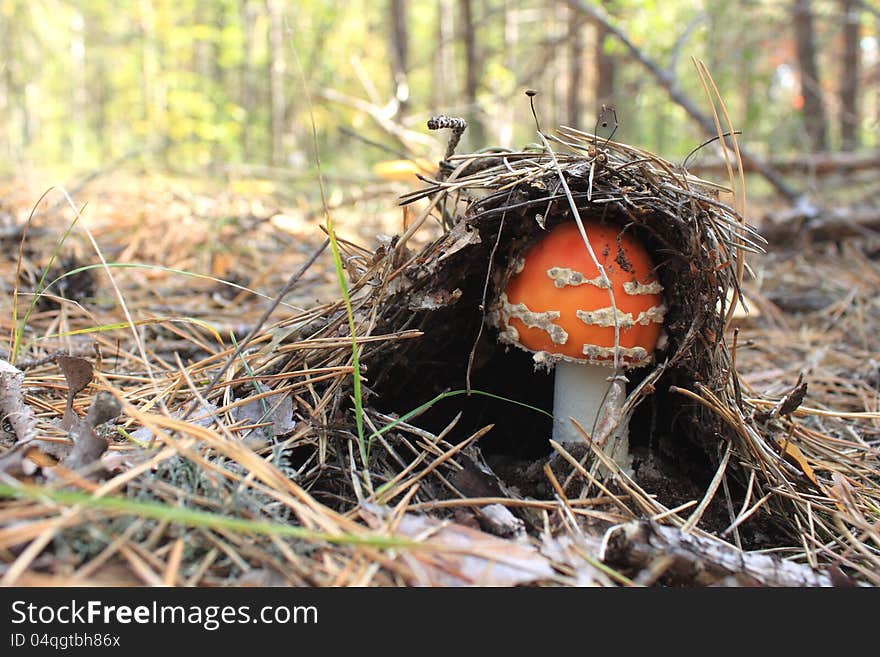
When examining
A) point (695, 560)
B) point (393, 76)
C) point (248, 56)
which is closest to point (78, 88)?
point (248, 56)

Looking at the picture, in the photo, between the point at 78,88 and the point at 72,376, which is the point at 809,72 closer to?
the point at 72,376

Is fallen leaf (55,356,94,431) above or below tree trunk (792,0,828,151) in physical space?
below

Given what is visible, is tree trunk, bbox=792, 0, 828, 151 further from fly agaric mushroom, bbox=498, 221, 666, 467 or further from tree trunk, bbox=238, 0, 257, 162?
fly agaric mushroom, bbox=498, 221, 666, 467

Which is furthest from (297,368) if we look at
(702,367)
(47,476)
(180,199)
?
(180,199)

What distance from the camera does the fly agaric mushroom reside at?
5.28 ft

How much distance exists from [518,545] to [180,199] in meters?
3.31

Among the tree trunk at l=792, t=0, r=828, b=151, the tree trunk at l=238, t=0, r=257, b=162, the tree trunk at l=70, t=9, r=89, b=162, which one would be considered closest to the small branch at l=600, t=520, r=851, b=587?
the tree trunk at l=792, t=0, r=828, b=151

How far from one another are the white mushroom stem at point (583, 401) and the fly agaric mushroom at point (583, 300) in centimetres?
8

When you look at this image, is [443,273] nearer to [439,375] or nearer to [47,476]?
[439,375]

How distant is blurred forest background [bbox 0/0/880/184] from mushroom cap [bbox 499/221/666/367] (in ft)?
2.01

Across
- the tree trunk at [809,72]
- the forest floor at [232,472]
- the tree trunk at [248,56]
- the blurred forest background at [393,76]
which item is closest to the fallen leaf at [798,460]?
the forest floor at [232,472]

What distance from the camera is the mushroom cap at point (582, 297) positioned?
1610 millimetres

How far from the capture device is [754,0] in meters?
8.53
